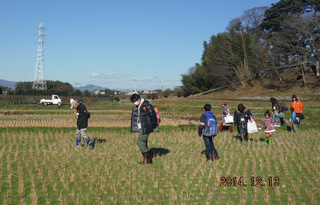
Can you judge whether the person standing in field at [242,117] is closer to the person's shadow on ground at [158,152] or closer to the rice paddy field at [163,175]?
the rice paddy field at [163,175]

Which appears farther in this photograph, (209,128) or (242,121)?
(242,121)

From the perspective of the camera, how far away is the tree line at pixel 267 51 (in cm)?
3953

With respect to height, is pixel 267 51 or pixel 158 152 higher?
pixel 267 51

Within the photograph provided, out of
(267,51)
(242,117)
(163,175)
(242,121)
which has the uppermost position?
(267,51)

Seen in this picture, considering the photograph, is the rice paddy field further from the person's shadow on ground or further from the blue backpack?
the blue backpack

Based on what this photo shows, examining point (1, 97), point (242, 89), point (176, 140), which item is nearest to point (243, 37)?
point (242, 89)

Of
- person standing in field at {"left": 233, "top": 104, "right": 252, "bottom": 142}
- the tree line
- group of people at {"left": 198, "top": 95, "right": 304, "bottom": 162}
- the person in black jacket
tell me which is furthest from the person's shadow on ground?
the tree line

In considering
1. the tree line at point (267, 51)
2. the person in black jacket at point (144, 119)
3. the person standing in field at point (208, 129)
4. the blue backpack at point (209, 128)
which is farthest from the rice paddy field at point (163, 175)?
the tree line at point (267, 51)

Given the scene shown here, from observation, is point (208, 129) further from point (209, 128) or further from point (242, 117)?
point (242, 117)

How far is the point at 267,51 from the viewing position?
145ft

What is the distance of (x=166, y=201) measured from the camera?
16.8 feet

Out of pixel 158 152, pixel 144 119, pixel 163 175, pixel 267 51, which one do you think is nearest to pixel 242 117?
pixel 158 152

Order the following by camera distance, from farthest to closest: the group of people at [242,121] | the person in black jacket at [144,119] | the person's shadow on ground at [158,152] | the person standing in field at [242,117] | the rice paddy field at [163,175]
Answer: the person standing in field at [242,117]
the person's shadow on ground at [158,152]
the group of people at [242,121]
the person in black jacket at [144,119]
the rice paddy field at [163,175]

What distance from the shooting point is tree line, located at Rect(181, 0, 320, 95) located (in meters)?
39.5
